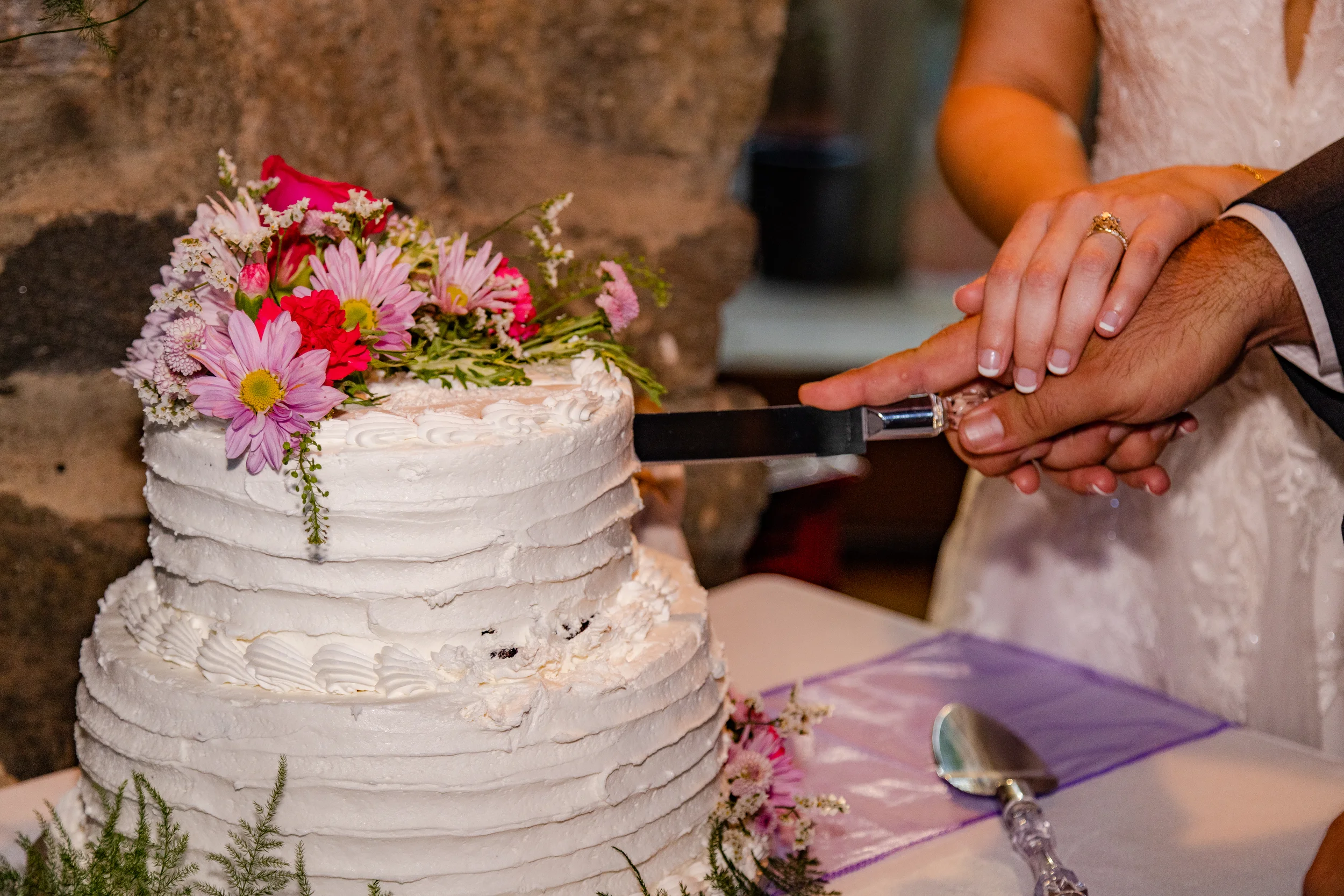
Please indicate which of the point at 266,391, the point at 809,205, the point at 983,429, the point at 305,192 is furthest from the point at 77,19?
the point at 809,205

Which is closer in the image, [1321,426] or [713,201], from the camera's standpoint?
[1321,426]

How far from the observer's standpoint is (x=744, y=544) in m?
2.43

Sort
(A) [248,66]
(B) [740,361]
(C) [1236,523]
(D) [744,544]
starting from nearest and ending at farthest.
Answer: (A) [248,66]
(C) [1236,523]
(D) [744,544]
(B) [740,361]

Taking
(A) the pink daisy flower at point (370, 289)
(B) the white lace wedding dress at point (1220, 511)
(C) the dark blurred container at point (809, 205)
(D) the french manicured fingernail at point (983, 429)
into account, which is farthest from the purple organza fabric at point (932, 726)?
(C) the dark blurred container at point (809, 205)

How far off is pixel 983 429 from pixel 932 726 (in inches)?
16.8

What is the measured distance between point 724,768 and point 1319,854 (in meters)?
0.60

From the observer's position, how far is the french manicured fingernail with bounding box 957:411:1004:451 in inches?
56.8

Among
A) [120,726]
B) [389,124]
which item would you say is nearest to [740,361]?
[389,124]

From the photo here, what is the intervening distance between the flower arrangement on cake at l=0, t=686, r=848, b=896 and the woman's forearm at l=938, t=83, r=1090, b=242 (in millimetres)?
856

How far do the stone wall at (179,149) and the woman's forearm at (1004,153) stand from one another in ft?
1.57

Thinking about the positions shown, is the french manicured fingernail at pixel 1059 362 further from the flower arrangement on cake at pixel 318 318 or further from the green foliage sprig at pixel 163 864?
the green foliage sprig at pixel 163 864

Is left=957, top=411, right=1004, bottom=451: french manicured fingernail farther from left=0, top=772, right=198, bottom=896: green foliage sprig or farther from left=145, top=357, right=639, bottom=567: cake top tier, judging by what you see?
left=0, top=772, right=198, bottom=896: green foliage sprig

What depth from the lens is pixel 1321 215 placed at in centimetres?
124

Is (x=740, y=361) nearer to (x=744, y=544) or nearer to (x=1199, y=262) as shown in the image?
(x=744, y=544)
